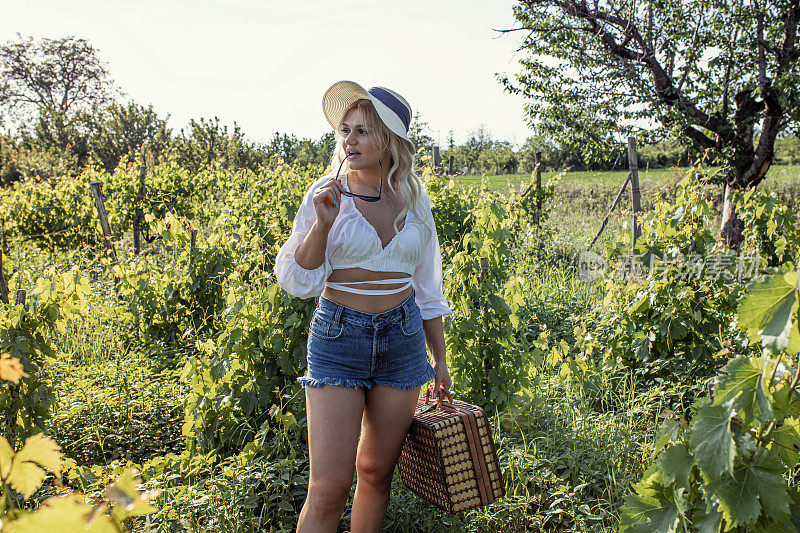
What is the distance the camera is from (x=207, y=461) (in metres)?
2.75

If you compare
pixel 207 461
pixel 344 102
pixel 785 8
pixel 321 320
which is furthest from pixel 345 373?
pixel 785 8

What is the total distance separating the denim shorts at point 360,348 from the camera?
6.42 feet

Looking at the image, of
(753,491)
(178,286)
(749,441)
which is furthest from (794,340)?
(178,286)

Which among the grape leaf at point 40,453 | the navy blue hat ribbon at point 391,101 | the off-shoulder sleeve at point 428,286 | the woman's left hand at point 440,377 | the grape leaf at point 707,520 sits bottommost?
the grape leaf at point 707,520

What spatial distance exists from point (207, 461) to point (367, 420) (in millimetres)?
1054

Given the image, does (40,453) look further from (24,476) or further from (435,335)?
(435,335)

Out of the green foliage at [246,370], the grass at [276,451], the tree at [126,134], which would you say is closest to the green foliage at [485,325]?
the grass at [276,451]

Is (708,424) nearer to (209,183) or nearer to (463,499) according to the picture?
(463,499)

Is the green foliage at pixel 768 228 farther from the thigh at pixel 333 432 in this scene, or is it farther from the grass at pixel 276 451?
the thigh at pixel 333 432

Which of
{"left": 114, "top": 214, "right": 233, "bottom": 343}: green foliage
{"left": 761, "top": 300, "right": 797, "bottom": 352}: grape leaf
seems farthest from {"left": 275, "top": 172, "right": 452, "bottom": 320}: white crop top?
{"left": 114, "top": 214, "right": 233, "bottom": 343}: green foliage

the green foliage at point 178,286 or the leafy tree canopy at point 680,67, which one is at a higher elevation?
the leafy tree canopy at point 680,67

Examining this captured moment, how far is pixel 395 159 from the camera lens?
6.94ft

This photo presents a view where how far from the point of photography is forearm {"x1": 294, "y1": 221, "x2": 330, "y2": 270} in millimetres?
1853

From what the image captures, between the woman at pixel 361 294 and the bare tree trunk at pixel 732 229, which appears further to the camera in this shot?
the bare tree trunk at pixel 732 229
